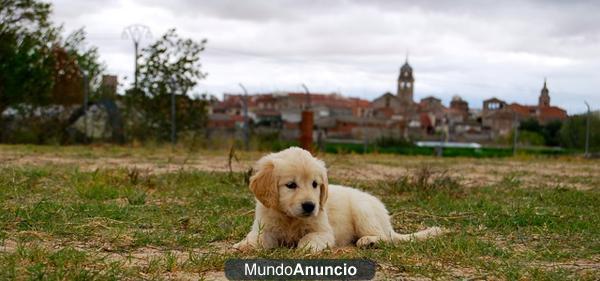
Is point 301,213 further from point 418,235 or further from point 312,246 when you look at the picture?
point 418,235

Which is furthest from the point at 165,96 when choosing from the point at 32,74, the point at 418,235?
the point at 418,235

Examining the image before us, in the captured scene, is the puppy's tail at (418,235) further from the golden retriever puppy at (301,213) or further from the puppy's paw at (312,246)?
the puppy's paw at (312,246)

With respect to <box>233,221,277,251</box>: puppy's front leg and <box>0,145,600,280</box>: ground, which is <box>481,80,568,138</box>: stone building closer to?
<box>0,145,600,280</box>: ground

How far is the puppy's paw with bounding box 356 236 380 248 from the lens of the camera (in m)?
5.09

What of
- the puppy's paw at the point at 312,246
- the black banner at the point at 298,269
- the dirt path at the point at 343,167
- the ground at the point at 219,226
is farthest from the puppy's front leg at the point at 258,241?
the dirt path at the point at 343,167

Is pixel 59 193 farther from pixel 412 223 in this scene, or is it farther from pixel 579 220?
pixel 579 220

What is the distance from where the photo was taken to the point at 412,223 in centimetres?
655

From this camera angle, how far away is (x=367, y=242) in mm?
5102

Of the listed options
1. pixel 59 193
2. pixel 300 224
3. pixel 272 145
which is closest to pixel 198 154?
pixel 272 145

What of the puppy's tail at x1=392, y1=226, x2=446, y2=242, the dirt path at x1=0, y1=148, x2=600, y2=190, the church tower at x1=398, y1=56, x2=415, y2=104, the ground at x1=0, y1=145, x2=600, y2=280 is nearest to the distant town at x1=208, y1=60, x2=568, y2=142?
the church tower at x1=398, y1=56, x2=415, y2=104

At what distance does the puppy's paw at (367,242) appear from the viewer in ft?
16.7

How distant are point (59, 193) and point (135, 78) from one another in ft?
42.1

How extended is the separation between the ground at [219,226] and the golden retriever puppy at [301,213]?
0.20m

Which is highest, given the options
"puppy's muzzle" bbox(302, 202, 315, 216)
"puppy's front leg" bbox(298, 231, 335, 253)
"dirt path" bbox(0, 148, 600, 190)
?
"puppy's muzzle" bbox(302, 202, 315, 216)
